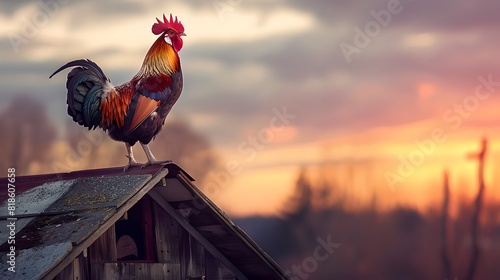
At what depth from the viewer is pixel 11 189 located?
12.7m

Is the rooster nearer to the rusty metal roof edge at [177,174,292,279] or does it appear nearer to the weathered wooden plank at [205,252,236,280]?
the rusty metal roof edge at [177,174,292,279]

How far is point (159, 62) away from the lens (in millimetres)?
13234

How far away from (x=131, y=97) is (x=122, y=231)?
6.03 feet

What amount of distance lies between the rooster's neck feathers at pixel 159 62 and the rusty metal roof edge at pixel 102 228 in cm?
173

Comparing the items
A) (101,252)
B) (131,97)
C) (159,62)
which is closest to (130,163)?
(131,97)

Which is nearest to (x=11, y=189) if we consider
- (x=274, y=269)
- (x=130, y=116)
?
(x=130, y=116)

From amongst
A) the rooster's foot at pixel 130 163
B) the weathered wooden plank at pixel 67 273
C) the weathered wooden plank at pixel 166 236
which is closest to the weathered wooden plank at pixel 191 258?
the weathered wooden plank at pixel 166 236

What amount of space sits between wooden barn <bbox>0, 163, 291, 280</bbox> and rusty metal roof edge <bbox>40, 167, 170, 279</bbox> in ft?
0.04

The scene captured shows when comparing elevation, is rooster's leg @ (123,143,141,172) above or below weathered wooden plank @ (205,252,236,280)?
above

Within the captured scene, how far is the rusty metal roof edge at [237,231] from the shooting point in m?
12.4

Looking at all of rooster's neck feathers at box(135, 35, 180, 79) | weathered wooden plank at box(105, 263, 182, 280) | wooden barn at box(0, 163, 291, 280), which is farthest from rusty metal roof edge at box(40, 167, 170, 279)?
rooster's neck feathers at box(135, 35, 180, 79)

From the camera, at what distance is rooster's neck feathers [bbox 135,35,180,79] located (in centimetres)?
1315

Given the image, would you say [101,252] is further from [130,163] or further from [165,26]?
[165,26]

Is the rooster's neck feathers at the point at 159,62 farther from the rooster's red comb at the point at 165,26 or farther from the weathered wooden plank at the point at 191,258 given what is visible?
the weathered wooden plank at the point at 191,258
